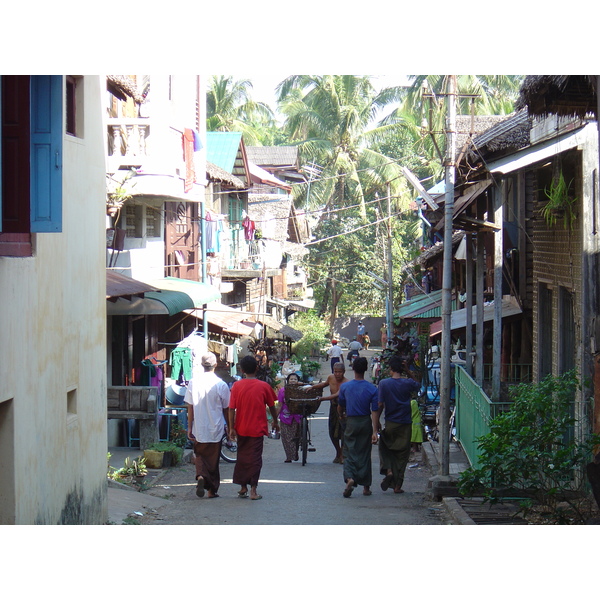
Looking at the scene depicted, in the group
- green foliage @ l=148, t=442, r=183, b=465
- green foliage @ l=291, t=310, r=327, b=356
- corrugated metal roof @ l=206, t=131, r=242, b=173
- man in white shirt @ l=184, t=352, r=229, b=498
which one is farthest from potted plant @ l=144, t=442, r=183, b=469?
green foliage @ l=291, t=310, r=327, b=356

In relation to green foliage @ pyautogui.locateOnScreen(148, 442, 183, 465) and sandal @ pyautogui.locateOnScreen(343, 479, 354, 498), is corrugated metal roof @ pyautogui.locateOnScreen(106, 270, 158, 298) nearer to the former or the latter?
green foliage @ pyautogui.locateOnScreen(148, 442, 183, 465)

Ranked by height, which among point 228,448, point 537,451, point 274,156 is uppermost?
point 274,156

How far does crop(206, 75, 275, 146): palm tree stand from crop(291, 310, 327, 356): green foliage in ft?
33.3

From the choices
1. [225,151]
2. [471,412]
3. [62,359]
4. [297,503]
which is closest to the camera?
[62,359]

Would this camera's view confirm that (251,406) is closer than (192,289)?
Yes

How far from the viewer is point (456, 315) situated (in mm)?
19000

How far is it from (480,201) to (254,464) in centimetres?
729

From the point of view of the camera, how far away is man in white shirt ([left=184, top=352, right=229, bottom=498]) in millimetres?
9922

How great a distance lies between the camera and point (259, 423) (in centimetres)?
972

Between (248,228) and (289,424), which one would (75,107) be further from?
(248,228)

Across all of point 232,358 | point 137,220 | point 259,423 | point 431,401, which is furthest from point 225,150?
point 259,423

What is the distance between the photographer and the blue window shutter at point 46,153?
688 cm

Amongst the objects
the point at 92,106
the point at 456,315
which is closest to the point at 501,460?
the point at 92,106

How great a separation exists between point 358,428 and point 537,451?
3.14 m
